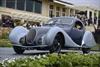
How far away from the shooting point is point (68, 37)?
18422mm

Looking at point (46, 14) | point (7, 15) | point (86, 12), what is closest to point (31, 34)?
point (7, 15)

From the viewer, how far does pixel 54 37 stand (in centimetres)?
1736

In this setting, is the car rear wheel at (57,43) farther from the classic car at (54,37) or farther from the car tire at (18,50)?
the car tire at (18,50)

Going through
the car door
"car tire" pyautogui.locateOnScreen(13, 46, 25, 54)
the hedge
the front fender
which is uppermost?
the hedge

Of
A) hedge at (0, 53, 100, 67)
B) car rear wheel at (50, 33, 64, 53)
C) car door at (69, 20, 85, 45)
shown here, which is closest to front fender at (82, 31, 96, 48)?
car door at (69, 20, 85, 45)

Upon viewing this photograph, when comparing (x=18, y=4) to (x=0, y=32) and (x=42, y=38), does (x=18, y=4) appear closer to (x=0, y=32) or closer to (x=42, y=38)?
(x=0, y=32)

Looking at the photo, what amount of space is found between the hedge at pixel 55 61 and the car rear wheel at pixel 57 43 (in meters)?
6.76

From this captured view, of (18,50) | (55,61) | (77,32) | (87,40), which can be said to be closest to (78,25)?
(77,32)

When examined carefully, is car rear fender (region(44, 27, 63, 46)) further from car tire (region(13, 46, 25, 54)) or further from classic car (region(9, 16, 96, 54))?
car tire (region(13, 46, 25, 54))

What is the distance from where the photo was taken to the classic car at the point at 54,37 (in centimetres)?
1734

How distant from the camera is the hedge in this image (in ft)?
27.7

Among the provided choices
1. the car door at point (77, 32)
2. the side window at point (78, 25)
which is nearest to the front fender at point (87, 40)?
the car door at point (77, 32)

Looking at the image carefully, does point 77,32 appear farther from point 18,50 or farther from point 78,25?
point 18,50

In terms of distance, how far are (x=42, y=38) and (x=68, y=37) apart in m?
1.52
